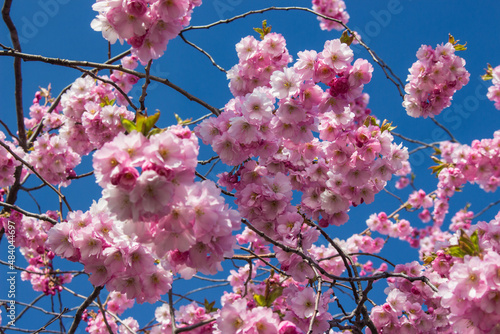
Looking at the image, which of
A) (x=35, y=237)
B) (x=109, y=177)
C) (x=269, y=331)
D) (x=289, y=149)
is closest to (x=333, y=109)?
(x=289, y=149)

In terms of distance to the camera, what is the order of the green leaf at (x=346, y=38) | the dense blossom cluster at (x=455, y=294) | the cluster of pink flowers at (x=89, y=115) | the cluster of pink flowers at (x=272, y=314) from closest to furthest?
the dense blossom cluster at (x=455, y=294) → the cluster of pink flowers at (x=272, y=314) → the green leaf at (x=346, y=38) → the cluster of pink flowers at (x=89, y=115)

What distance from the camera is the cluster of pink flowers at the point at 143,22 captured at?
188cm

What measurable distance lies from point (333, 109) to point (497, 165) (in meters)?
2.65

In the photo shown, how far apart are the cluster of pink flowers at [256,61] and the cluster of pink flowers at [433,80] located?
1277mm

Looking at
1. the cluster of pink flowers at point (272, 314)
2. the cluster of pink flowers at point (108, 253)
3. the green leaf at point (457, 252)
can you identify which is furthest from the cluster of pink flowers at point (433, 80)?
the cluster of pink flowers at point (108, 253)

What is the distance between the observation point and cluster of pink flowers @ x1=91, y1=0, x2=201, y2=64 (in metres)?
1.88

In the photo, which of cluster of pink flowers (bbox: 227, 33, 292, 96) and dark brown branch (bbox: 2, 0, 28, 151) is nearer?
cluster of pink flowers (bbox: 227, 33, 292, 96)

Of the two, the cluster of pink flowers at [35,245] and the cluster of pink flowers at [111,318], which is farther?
the cluster of pink flowers at [111,318]

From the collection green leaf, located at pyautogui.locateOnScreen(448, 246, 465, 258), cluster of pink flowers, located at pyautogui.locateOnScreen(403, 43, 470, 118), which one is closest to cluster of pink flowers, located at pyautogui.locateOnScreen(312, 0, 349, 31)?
cluster of pink flowers, located at pyautogui.locateOnScreen(403, 43, 470, 118)

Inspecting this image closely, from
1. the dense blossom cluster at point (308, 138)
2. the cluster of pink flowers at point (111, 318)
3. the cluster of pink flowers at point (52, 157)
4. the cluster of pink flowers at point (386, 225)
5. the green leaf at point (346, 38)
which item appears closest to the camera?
the dense blossom cluster at point (308, 138)

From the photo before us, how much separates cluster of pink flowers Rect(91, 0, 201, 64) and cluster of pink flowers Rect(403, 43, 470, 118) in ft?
7.42

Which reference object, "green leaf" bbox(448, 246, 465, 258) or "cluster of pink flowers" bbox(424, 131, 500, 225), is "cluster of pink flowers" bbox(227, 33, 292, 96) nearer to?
"green leaf" bbox(448, 246, 465, 258)

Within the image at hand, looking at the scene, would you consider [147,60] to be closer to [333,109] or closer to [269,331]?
[333,109]

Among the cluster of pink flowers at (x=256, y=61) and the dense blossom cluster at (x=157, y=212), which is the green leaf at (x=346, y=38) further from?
the dense blossom cluster at (x=157, y=212)
